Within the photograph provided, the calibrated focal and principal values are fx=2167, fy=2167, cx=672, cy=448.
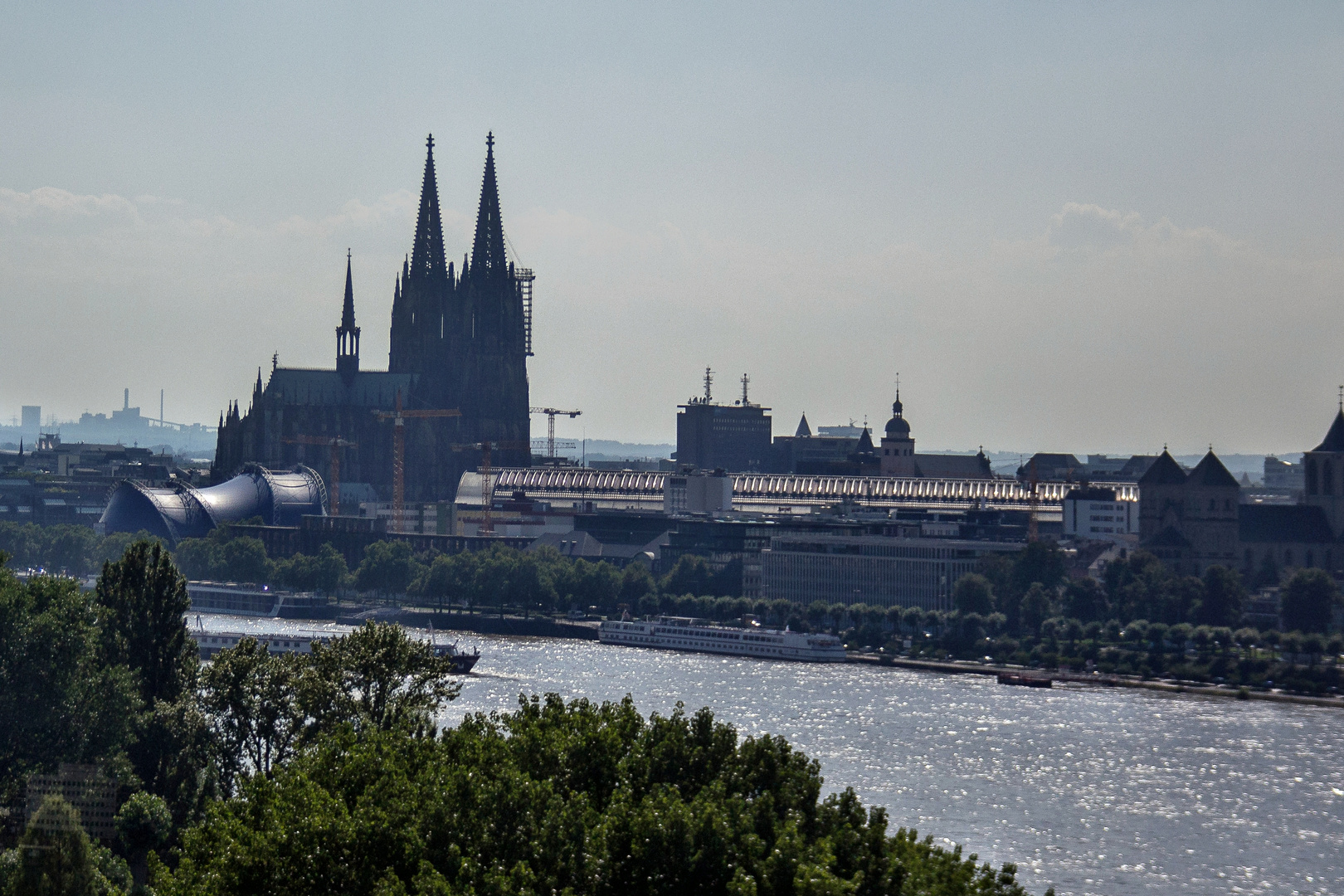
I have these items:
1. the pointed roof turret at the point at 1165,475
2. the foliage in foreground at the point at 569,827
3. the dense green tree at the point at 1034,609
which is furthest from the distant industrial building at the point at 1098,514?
the foliage in foreground at the point at 569,827

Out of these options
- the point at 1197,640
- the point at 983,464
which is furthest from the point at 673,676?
the point at 983,464

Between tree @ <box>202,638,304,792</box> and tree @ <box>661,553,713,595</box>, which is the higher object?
tree @ <box>661,553,713,595</box>

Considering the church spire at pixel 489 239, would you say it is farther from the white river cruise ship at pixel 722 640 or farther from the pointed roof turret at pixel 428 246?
the white river cruise ship at pixel 722 640

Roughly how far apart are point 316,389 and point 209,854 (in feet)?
396

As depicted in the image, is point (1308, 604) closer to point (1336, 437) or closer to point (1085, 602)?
point (1085, 602)

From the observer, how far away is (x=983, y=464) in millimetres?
158375

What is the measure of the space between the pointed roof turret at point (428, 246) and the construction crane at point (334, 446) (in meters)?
12.3

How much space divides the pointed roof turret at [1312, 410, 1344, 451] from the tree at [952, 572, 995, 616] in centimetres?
2431

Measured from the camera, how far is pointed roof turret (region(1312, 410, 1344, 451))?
106m

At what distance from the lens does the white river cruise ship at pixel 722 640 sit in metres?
84.8

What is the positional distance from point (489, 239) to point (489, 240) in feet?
0.17

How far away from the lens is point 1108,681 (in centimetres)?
7569

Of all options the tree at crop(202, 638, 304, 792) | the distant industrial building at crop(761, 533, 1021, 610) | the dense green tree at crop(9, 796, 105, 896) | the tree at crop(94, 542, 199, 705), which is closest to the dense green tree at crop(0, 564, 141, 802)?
the tree at crop(94, 542, 199, 705)

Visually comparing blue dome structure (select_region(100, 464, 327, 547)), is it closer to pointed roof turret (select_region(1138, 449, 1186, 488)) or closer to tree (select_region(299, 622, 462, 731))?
pointed roof turret (select_region(1138, 449, 1186, 488))
